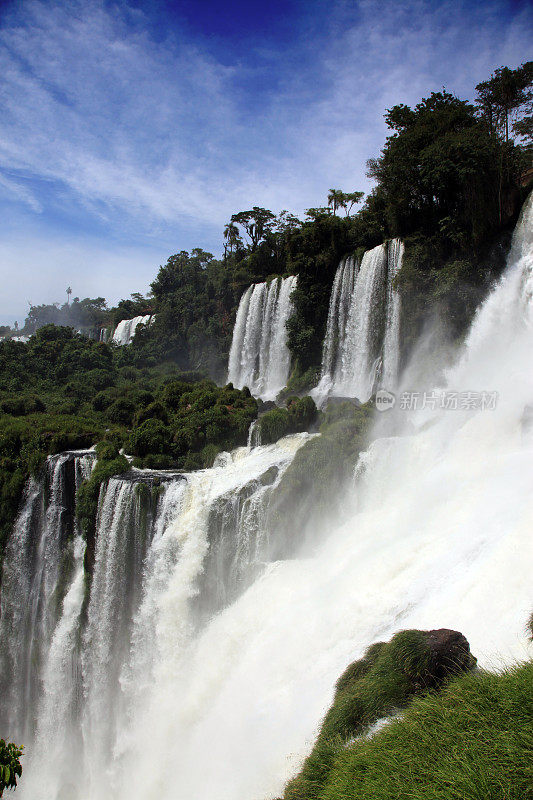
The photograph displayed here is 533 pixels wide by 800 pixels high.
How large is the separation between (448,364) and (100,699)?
47.5 ft

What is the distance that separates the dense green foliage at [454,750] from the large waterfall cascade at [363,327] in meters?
14.7

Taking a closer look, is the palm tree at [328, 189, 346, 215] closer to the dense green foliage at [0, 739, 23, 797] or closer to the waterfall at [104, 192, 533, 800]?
the waterfall at [104, 192, 533, 800]

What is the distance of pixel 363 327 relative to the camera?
20.0 m

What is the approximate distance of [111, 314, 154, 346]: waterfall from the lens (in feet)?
143

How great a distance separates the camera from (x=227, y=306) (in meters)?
34.8

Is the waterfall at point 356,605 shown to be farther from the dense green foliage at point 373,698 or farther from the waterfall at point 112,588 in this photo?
the waterfall at point 112,588

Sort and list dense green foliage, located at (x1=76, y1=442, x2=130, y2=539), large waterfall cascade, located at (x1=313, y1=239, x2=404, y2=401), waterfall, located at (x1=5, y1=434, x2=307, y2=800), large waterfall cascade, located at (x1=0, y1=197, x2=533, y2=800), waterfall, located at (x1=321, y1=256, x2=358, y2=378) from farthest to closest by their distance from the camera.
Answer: waterfall, located at (x1=321, y1=256, x2=358, y2=378), large waterfall cascade, located at (x1=313, y1=239, x2=404, y2=401), dense green foliage, located at (x1=76, y1=442, x2=130, y2=539), waterfall, located at (x1=5, y1=434, x2=307, y2=800), large waterfall cascade, located at (x1=0, y1=197, x2=533, y2=800)

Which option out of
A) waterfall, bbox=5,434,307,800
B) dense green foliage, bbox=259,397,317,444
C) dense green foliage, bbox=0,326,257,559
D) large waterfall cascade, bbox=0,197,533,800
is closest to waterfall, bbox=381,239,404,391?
large waterfall cascade, bbox=0,197,533,800

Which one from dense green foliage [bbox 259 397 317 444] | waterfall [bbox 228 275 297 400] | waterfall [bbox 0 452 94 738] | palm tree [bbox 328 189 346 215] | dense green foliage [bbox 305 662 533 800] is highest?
palm tree [bbox 328 189 346 215]

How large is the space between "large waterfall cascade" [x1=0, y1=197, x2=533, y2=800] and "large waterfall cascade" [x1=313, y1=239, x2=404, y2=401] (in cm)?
313

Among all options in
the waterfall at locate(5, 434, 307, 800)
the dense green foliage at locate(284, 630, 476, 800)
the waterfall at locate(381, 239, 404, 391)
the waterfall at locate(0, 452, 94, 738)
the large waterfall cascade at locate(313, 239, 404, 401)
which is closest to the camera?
the dense green foliage at locate(284, 630, 476, 800)

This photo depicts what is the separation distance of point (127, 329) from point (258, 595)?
3861 centimetres

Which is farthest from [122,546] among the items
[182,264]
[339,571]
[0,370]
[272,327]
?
[182,264]

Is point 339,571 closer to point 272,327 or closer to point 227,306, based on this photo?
point 272,327
